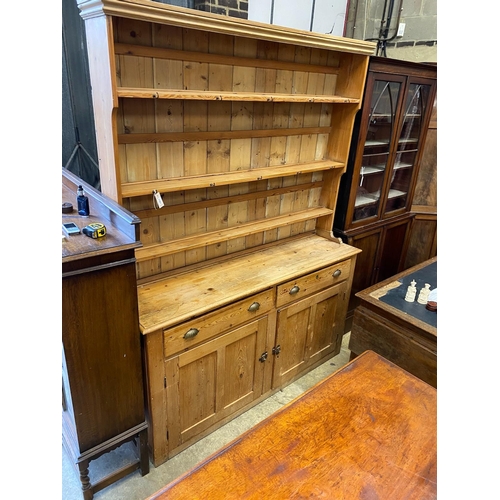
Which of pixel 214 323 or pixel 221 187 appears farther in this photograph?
pixel 221 187

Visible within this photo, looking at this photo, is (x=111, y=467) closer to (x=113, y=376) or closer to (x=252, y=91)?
(x=113, y=376)

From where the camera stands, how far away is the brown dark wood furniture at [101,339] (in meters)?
1.31

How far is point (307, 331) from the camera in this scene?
233cm

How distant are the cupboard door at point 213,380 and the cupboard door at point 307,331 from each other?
15 centimetres

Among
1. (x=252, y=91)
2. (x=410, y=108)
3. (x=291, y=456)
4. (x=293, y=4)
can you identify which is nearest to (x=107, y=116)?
(x=252, y=91)

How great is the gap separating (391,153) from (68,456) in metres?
2.71

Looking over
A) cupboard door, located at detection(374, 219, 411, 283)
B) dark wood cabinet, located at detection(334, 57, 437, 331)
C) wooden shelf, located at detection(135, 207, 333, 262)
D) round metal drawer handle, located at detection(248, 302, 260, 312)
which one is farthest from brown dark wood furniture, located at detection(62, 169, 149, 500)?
cupboard door, located at detection(374, 219, 411, 283)

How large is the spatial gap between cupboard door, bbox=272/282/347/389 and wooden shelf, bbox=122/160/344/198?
2.44ft

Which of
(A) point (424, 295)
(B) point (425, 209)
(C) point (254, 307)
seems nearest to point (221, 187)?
(C) point (254, 307)

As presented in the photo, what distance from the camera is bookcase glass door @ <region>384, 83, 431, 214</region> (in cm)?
275

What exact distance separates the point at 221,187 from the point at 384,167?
1.37 metres

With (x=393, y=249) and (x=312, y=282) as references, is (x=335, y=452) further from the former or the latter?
(x=393, y=249)

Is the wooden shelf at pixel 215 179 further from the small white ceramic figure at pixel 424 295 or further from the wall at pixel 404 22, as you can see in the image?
the wall at pixel 404 22
